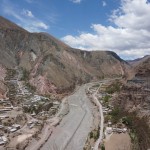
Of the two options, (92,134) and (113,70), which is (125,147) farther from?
(113,70)

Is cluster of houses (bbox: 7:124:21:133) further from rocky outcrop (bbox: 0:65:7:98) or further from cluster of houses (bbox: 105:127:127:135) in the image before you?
rocky outcrop (bbox: 0:65:7:98)

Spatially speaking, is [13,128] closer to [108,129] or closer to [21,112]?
[21,112]

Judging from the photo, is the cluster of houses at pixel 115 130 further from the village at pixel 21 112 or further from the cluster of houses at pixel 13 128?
Answer: the cluster of houses at pixel 13 128

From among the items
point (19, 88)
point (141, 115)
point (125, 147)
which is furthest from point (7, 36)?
point (125, 147)

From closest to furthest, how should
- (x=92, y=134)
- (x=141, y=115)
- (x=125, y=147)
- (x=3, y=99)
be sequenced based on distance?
(x=125, y=147) → (x=92, y=134) → (x=141, y=115) → (x=3, y=99)

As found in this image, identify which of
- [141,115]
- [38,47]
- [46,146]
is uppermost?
[38,47]

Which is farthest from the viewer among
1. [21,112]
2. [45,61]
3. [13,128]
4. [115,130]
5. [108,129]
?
[45,61]

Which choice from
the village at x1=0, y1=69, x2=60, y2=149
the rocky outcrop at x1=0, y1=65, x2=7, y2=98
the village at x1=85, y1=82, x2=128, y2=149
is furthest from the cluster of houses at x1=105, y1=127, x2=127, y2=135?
the rocky outcrop at x1=0, y1=65, x2=7, y2=98

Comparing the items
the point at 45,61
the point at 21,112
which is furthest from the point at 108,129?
the point at 45,61
